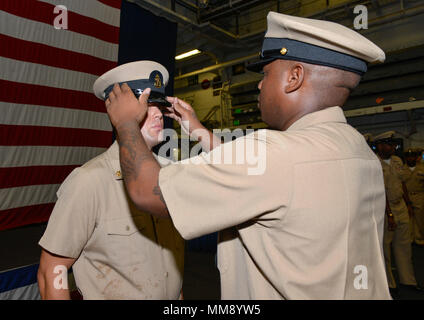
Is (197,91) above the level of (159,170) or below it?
above

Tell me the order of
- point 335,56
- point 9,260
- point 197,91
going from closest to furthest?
point 335,56
point 9,260
point 197,91

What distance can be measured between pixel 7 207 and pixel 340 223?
343cm

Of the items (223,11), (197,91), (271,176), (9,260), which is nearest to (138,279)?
(271,176)

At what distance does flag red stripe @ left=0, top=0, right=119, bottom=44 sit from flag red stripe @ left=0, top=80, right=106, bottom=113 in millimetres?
731

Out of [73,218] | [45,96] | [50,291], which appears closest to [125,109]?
[73,218]

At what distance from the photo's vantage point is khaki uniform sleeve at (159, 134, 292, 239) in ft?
2.31

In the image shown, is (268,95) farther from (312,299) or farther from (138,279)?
(138,279)

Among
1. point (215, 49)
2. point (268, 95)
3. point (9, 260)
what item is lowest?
point (9, 260)

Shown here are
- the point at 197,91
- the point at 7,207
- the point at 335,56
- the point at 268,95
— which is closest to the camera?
the point at 335,56

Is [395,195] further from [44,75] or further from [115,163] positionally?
[44,75]

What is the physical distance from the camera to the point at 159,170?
787mm

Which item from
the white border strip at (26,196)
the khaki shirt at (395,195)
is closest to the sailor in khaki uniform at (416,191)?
the khaki shirt at (395,195)

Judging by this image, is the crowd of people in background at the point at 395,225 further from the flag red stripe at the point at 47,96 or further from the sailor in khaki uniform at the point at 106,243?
the flag red stripe at the point at 47,96

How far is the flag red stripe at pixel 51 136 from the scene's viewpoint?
114 inches
